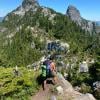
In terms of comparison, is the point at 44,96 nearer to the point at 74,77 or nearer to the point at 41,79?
the point at 41,79

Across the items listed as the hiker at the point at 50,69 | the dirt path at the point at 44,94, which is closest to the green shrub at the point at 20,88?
the dirt path at the point at 44,94

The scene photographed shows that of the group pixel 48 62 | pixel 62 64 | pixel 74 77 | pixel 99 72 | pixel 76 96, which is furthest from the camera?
pixel 62 64

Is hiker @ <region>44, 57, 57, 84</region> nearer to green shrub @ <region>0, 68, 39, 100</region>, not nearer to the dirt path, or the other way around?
the dirt path

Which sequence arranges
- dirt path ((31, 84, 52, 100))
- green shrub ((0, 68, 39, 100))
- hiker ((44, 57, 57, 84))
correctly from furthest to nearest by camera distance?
1. hiker ((44, 57, 57, 84))
2. dirt path ((31, 84, 52, 100))
3. green shrub ((0, 68, 39, 100))

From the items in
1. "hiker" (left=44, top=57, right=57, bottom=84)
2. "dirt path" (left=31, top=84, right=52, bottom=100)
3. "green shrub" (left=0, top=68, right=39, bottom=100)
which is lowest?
"dirt path" (left=31, top=84, right=52, bottom=100)

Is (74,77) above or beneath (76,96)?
beneath

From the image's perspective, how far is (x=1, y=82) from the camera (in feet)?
104

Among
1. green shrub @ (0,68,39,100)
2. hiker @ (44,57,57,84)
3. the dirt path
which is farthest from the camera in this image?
hiker @ (44,57,57,84)

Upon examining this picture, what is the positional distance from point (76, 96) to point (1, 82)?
335 inches

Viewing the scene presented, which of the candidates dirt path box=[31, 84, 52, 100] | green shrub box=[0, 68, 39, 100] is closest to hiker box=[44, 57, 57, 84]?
dirt path box=[31, 84, 52, 100]

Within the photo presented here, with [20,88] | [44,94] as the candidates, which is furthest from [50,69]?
[20,88]

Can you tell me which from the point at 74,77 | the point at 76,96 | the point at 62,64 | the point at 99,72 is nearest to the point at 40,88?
the point at 76,96

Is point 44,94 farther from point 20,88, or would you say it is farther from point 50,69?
point 50,69

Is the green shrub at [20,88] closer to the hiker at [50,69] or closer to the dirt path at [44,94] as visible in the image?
the dirt path at [44,94]
